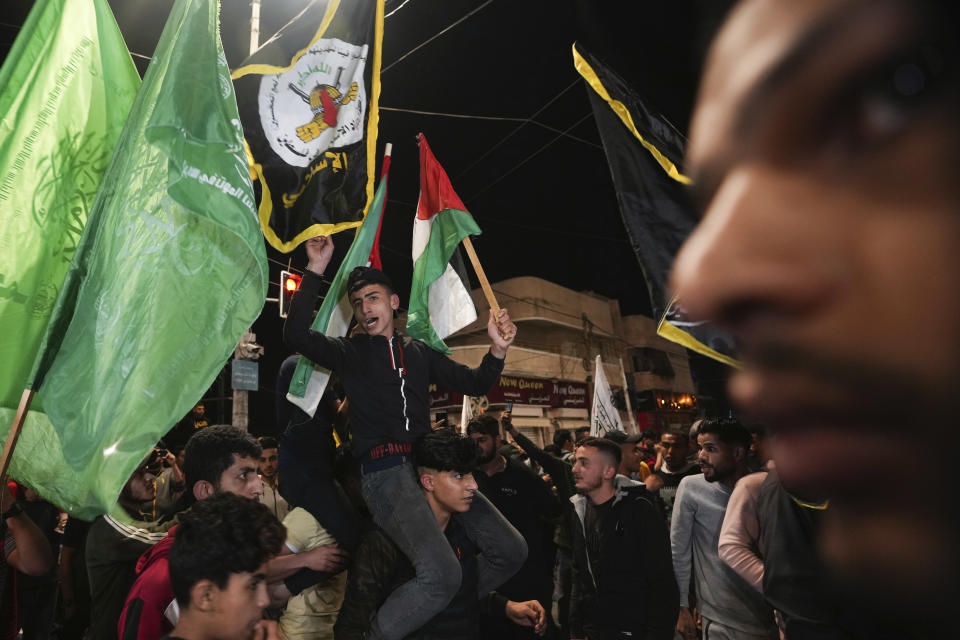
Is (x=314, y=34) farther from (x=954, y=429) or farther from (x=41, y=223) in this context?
(x=954, y=429)

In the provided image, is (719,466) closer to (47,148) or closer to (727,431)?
(727,431)

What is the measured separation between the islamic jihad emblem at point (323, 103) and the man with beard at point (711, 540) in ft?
12.8

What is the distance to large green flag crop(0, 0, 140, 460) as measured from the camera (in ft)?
8.42

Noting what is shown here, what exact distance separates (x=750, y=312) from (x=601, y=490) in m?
4.71

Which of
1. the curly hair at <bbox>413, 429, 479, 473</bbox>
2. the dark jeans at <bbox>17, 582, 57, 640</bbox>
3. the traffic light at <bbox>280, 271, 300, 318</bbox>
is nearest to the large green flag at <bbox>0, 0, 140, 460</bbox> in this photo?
the curly hair at <bbox>413, 429, 479, 473</bbox>

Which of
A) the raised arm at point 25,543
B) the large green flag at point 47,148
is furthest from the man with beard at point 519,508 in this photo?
the large green flag at point 47,148

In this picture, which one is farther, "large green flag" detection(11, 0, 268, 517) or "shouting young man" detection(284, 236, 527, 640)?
"shouting young man" detection(284, 236, 527, 640)

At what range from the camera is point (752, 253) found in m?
0.35

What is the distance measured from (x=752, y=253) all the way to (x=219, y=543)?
8.07ft

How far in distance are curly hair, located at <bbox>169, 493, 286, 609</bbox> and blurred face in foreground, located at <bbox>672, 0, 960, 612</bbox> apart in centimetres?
239

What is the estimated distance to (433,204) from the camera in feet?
15.8

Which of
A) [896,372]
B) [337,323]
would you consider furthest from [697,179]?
[337,323]

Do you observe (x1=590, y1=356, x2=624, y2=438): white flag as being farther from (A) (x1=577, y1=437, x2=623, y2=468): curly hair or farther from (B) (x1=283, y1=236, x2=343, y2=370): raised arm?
(B) (x1=283, y1=236, x2=343, y2=370): raised arm

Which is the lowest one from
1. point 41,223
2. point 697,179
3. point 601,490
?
point 601,490
